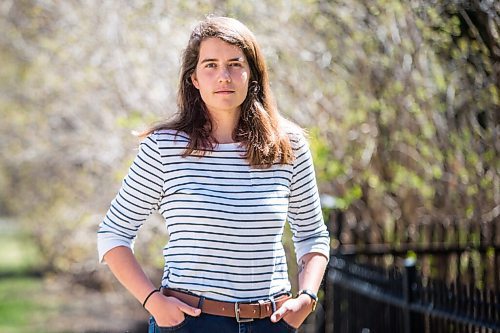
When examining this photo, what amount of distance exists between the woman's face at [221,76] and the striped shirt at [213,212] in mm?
144

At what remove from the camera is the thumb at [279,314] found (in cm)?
298

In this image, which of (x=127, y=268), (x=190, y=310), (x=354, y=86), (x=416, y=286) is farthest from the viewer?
(x=354, y=86)

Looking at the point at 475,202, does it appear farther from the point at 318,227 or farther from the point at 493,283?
the point at 318,227

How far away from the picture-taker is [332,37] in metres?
6.98

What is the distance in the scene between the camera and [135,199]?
3.09 metres

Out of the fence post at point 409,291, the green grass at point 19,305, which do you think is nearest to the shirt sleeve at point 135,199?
the fence post at point 409,291

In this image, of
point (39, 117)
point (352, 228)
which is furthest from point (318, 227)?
point (39, 117)

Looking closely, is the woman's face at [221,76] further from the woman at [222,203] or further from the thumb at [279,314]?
the thumb at [279,314]

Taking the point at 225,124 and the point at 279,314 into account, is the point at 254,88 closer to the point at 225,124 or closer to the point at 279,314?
the point at 225,124

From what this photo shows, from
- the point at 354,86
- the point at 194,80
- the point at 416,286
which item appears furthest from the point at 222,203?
the point at 354,86

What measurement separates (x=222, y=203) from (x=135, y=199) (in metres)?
0.28

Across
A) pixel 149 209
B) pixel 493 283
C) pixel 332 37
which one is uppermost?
pixel 332 37

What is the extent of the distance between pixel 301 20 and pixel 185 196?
13.9 ft

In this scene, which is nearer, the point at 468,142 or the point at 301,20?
the point at 468,142
